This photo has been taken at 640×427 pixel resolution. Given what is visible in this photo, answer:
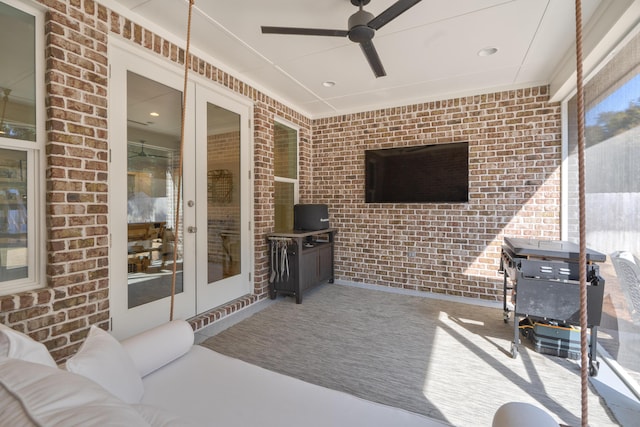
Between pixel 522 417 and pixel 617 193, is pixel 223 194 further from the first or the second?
pixel 617 193

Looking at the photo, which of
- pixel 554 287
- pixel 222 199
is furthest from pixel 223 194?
pixel 554 287

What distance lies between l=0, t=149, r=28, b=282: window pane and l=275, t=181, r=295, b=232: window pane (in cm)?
277

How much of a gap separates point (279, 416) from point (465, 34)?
3.18m

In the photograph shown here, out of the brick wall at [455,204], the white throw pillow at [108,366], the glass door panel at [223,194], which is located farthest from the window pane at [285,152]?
the white throw pillow at [108,366]

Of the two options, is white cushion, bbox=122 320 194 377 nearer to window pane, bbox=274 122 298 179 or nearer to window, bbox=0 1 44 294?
window, bbox=0 1 44 294

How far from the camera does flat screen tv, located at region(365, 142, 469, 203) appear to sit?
13.2 feet

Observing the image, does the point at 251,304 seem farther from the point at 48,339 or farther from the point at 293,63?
the point at 293,63

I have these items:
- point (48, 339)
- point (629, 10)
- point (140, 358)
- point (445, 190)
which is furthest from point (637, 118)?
point (48, 339)

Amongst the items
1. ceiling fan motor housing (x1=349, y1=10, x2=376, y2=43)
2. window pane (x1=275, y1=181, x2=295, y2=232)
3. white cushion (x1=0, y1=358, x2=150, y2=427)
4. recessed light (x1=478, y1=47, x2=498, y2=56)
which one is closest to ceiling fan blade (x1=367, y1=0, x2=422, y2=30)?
ceiling fan motor housing (x1=349, y1=10, x2=376, y2=43)

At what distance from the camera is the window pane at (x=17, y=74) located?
1.84m

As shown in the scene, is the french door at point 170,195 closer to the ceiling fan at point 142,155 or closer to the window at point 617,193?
the ceiling fan at point 142,155

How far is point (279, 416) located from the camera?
1.13 metres

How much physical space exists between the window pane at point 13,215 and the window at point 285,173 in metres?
2.73

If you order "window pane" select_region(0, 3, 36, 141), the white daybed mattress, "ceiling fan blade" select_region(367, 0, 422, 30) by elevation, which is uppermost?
"ceiling fan blade" select_region(367, 0, 422, 30)
